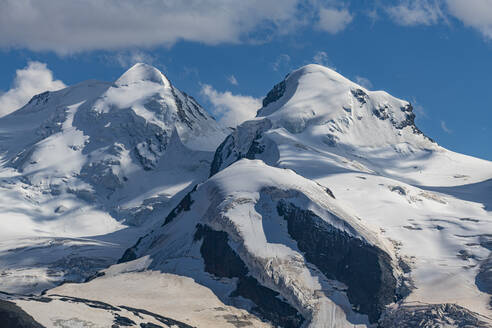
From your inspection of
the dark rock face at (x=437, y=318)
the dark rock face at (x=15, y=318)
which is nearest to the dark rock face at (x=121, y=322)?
the dark rock face at (x=15, y=318)

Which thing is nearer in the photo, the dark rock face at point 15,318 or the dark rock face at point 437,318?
the dark rock face at point 15,318

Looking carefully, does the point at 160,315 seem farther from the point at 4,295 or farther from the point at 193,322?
the point at 4,295

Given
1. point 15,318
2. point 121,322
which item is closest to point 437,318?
point 121,322

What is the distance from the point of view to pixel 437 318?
193m

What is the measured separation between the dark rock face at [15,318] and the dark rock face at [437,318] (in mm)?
71114

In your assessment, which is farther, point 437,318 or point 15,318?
point 437,318

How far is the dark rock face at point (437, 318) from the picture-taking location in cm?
19088

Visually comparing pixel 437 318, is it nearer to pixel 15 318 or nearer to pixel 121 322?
pixel 121 322

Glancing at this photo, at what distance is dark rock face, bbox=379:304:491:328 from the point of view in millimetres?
190875

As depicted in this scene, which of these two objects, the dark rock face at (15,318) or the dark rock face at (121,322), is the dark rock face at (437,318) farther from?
the dark rock face at (15,318)

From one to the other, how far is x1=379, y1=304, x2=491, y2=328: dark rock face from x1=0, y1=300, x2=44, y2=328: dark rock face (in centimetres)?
7111

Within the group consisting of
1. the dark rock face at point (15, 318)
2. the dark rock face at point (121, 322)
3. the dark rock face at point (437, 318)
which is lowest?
the dark rock face at point (15, 318)

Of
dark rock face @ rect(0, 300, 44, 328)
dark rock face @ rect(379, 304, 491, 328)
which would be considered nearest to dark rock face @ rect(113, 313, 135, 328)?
dark rock face @ rect(0, 300, 44, 328)

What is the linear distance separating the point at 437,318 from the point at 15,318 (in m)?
78.4
